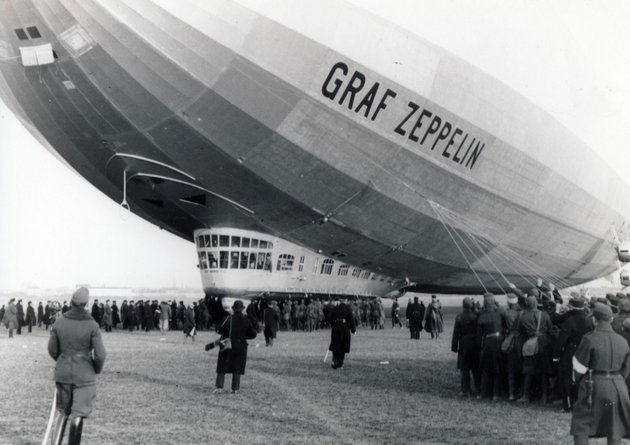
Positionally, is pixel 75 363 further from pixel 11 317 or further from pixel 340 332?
pixel 11 317

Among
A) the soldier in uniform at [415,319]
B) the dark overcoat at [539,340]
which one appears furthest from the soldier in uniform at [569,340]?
the soldier in uniform at [415,319]

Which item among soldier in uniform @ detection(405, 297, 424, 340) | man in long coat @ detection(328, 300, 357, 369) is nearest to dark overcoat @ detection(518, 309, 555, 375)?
man in long coat @ detection(328, 300, 357, 369)

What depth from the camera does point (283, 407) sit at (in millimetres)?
9383

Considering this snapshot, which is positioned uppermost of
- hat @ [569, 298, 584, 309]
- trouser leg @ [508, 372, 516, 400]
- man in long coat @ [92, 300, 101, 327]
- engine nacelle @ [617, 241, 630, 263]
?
engine nacelle @ [617, 241, 630, 263]

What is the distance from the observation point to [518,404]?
10.2m

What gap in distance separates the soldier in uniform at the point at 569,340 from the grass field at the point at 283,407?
50cm

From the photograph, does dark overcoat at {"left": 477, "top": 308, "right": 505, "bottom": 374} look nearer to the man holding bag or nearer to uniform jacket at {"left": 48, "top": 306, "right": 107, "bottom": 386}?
the man holding bag

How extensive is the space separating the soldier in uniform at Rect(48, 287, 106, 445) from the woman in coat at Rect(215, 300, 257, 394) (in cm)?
446

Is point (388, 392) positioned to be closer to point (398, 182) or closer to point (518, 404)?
point (518, 404)

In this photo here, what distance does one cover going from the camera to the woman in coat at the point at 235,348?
423 inches

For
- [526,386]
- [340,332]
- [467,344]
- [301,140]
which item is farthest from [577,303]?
[301,140]

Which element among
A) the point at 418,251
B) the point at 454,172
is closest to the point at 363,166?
the point at 454,172

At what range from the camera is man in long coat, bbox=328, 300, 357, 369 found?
1409 cm

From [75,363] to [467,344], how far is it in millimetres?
7035
